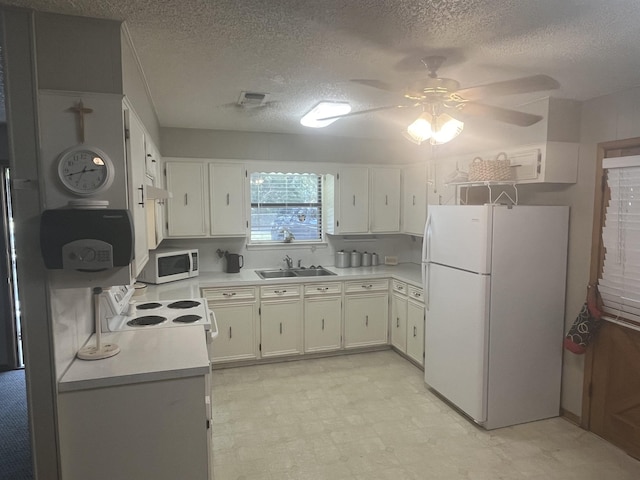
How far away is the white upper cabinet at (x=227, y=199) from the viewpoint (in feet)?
14.1

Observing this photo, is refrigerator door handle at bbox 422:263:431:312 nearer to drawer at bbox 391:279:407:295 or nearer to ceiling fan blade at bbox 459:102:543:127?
drawer at bbox 391:279:407:295

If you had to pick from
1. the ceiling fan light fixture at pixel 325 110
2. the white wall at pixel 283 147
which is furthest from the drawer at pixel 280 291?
the ceiling fan light fixture at pixel 325 110

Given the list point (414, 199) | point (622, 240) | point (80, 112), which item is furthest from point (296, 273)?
point (80, 112)

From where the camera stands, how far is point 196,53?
2.13 metres

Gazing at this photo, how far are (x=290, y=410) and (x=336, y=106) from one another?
8.17ft

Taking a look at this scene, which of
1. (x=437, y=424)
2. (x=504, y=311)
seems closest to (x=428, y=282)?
(x=504, y=311)

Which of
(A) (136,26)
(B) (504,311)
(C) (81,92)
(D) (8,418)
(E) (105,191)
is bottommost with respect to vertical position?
(D) (8,418)

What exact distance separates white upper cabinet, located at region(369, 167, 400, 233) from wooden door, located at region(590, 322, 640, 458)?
8.03 feet

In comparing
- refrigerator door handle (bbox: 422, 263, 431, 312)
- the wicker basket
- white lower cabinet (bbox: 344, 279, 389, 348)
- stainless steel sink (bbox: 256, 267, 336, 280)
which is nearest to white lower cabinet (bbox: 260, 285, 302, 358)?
stainless steel sink (bbox: 256, 267, 336, 280)

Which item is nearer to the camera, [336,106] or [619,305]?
[619,305]

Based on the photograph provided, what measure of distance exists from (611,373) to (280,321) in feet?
9.29

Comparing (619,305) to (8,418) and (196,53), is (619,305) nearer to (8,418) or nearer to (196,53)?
(196,53)

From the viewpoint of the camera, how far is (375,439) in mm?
2914

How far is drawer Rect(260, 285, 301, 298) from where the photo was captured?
13.5 feet
